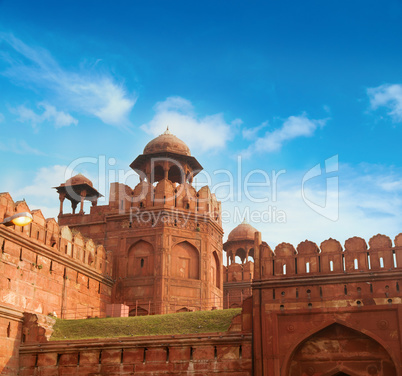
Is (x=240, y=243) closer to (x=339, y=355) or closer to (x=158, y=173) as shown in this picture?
(x=158, y=173)

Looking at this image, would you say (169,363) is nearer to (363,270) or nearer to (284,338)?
(284,338)

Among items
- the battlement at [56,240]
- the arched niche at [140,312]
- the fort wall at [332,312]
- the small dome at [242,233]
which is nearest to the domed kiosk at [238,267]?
the small dome at [242,233]

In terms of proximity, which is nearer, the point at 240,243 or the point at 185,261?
the point at 185,261

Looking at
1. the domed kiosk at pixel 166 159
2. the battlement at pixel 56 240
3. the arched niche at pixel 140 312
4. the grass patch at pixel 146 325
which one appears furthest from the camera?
Answer: the domed kiosk at pixel 166 159

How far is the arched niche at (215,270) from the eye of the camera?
95.4 feet

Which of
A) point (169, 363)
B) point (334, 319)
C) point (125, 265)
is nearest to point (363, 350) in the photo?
point (334, 319)

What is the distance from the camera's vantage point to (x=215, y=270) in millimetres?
29719

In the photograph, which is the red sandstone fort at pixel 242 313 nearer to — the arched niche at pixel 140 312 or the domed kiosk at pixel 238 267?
the arched niche at pixel 140 312

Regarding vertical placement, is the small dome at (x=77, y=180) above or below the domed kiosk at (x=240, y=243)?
above

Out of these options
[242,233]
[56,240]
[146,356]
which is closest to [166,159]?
[56,240]

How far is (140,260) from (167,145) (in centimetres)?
627

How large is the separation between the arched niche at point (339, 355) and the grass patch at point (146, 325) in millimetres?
2766

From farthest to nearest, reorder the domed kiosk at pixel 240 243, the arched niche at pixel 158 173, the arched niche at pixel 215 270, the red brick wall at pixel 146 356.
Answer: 1. the domed kiosk at pixel 240 243
2. the arched niche at pixel 158 173
3. the arched niche at pixel 215 270
4. the red brick wall at pixel 146 356

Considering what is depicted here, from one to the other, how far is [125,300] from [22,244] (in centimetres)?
736
